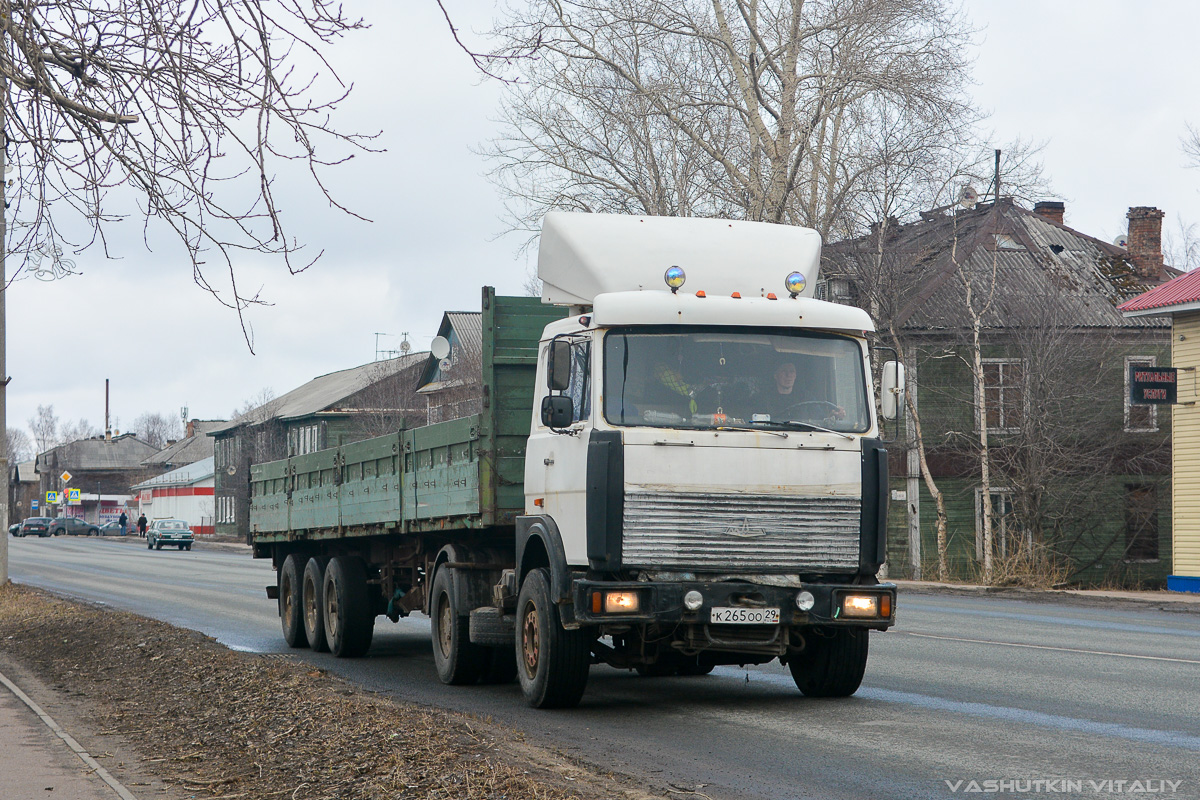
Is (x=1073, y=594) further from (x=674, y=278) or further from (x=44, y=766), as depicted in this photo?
(x=44, y=766)

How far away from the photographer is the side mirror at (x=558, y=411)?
9.05m

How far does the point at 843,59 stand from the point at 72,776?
87.8 ft

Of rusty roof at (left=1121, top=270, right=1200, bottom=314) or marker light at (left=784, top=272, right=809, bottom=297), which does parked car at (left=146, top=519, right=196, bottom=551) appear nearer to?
rusty roof at (left=1121, top=270, right=1200, bottom=314)

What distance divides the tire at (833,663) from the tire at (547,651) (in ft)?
5.79

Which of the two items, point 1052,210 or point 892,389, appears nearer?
point 892,389

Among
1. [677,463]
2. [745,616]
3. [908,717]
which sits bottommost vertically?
[908,717]

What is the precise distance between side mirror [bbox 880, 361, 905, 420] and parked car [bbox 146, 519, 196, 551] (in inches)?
2331

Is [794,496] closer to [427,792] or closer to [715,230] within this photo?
[715,230]

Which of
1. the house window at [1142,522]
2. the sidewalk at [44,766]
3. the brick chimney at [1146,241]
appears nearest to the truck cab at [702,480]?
the sidewalk at [44,766]

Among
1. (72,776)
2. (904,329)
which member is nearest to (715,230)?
(72,776)

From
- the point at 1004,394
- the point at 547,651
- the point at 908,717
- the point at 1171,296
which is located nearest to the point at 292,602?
the point at 547,651

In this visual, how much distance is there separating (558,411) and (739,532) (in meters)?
1.45

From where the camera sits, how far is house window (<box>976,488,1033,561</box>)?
31495mm

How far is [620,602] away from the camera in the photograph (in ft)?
28.4
